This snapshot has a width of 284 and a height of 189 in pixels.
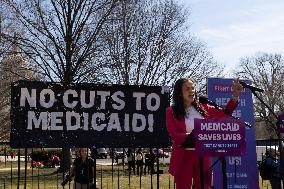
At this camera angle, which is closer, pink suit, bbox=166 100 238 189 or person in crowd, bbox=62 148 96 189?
pink suit, bbox=166 100 238 189

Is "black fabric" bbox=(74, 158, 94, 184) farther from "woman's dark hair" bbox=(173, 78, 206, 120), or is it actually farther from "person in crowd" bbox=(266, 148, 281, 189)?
"person in crowd" bbox=(266, 148, 281, 189)

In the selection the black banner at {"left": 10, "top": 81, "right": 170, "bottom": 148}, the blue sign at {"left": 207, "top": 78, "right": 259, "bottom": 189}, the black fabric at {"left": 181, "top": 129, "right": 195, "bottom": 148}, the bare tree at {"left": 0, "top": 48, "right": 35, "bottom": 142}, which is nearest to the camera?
the black fabric at {"left": 181, "top": 129, "right": 195, "bottom": 148}

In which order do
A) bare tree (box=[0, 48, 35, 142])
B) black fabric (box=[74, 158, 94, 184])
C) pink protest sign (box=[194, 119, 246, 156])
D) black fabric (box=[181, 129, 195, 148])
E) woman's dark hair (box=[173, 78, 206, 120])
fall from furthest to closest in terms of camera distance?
bare tree (box=[0, 48, 35, 142])
black fabric (box=[74, 158, 94, 184])
woman's dark hair (box=[173, 78, 206, 120])
black fabric (box=[181, 129, 195, 148])
pink protest sign (box=[194, 119, 246, 156])

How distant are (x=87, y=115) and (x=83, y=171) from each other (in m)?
1.84

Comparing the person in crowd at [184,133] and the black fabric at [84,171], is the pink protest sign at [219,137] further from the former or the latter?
the black fabric at [84,171]

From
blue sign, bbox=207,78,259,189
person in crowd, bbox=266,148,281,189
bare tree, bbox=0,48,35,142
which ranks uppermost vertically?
bare tree, bbox=0,48,35,142

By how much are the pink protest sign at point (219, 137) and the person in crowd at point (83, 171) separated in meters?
5.02

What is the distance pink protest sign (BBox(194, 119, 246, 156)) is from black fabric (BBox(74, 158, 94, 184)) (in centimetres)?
510

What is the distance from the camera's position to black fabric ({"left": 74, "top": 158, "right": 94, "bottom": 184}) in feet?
30.2

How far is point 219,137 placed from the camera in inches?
174

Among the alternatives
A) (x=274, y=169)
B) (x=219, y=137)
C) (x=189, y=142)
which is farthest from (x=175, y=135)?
(x=274, y=169)

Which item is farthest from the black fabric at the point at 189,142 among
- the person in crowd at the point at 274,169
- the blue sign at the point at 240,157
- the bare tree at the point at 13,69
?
the bare tree at the point at 13,69

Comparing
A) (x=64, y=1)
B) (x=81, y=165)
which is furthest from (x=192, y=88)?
(x=64, y=1)

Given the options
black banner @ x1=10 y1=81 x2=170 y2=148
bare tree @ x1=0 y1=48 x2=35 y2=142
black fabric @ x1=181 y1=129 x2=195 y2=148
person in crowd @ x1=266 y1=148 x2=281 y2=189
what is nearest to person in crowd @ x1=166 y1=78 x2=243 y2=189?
black fabric @ x1=181 y1=129 x2=195 y2=148
